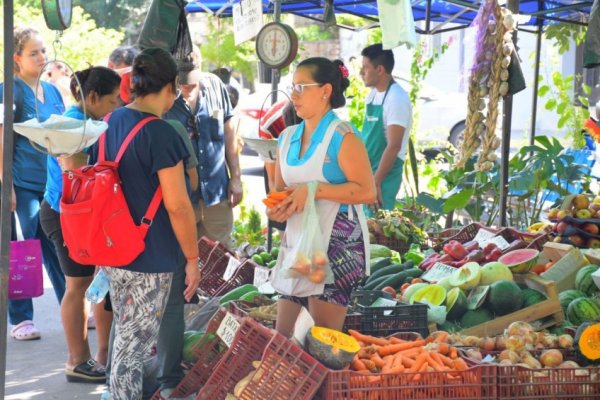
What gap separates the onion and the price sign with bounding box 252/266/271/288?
187 cm

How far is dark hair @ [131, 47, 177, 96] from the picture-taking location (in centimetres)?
387

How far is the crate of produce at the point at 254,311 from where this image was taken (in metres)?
4.60

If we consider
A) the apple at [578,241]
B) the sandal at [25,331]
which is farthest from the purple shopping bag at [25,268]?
the apple at [578,241]

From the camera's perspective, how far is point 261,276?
552 cm

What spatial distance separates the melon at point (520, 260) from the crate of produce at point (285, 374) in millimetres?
1953

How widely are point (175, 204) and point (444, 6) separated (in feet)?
25.0

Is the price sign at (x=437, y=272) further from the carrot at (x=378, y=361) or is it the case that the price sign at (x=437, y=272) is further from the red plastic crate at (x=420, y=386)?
the red plastic crate at (x=420, y=386)

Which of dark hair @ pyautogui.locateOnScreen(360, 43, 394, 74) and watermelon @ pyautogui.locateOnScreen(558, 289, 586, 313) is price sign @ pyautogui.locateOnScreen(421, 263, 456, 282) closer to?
watermelon @ pyautogui.locateOnScreen(558, 289, 586, 313)

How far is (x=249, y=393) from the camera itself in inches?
149

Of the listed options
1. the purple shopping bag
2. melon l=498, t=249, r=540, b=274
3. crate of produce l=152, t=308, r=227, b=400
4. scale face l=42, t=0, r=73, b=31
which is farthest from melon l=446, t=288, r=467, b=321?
the purple shopping bag

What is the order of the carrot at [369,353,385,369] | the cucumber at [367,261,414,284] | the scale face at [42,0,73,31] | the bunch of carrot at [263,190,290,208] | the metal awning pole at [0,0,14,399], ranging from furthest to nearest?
the cucumber at [367,261,414,284] → the scale face at [42,0,73,31] → the carrot at [369,353,385,369] → the bunch of carrot at [263,190,290,208] → the metal awning pole at [0,0,14,399]

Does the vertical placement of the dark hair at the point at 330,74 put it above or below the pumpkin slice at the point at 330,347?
above

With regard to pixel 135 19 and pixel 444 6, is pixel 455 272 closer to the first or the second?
pixel 444 6

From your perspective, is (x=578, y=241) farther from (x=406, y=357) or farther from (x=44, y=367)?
(x=44, y=367)
